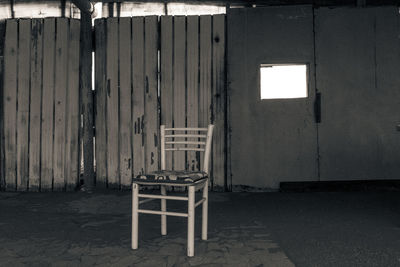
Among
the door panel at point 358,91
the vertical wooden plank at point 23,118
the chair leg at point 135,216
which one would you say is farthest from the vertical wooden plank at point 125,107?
the door panel at point 358,91

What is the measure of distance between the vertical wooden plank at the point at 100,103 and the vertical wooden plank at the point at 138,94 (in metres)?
0.40

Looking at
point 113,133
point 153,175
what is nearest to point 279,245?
point 153,175

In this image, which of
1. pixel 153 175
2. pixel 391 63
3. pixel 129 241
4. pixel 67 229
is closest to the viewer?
pixel 153 175

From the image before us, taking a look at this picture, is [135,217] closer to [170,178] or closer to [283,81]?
[170,178]

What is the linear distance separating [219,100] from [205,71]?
424mm

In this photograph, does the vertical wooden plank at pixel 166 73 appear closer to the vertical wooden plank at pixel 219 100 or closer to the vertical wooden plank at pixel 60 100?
the vertical wooden plank at pixel 219 100

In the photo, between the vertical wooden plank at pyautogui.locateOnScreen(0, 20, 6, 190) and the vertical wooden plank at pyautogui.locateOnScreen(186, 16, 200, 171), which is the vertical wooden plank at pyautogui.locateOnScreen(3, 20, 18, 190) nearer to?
the vertical wooden plank at pyautogui.locateOnScreen(0, 20, 6, 190)

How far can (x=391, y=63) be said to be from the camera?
434 cm

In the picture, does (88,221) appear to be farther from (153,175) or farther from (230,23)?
(230,23)

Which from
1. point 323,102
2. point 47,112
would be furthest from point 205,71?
point 47,112

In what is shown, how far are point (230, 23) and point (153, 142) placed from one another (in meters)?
1.86

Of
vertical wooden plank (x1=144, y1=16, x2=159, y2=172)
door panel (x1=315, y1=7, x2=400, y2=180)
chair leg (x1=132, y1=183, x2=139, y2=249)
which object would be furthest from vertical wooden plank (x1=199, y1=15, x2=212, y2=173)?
chair leg (x1=132, y1=183, x2=139, y2=249)

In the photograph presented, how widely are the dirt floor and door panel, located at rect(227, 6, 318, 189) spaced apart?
0.49 m

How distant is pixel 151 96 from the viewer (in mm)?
4477
